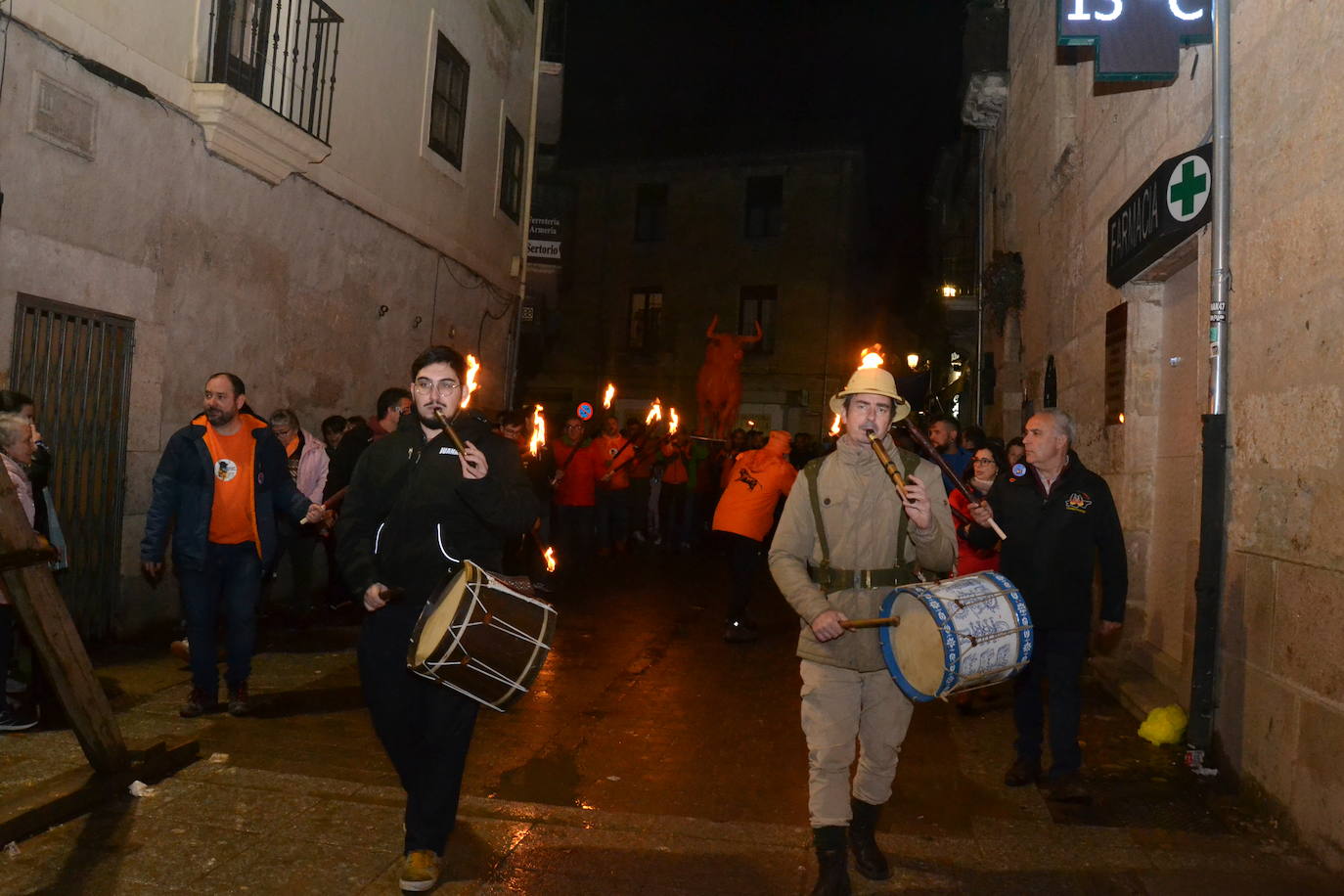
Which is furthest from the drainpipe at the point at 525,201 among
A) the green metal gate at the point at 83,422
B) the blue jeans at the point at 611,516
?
the green metal gate at the point at 83,422

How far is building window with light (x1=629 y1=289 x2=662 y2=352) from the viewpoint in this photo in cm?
3278

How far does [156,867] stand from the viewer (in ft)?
13.3

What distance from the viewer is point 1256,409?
17.5ft

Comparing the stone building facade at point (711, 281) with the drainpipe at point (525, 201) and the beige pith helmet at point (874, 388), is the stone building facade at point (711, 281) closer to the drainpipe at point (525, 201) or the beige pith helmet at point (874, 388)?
the drainpipe at point (525, 201)

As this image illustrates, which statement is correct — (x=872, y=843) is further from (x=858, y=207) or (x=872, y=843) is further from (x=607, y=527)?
(x=858, y=207)

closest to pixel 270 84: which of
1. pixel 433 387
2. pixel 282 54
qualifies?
pixel 282 54

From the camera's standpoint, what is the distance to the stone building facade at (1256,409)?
180 inches

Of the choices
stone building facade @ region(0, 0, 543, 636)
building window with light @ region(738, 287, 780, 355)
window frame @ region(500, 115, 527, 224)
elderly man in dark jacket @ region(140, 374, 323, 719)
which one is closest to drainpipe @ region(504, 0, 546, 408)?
window frame @ region(500, 115, 527, 224)

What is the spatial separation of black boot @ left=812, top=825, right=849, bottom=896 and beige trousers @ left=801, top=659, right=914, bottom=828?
0.04 m

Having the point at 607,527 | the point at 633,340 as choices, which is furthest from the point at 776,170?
the point at 607,527

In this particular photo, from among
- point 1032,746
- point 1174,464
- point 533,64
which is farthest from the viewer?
point 533,64

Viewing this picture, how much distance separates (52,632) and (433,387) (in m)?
1.95

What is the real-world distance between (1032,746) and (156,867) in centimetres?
415

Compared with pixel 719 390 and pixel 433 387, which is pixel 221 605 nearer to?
pixel 433 387
